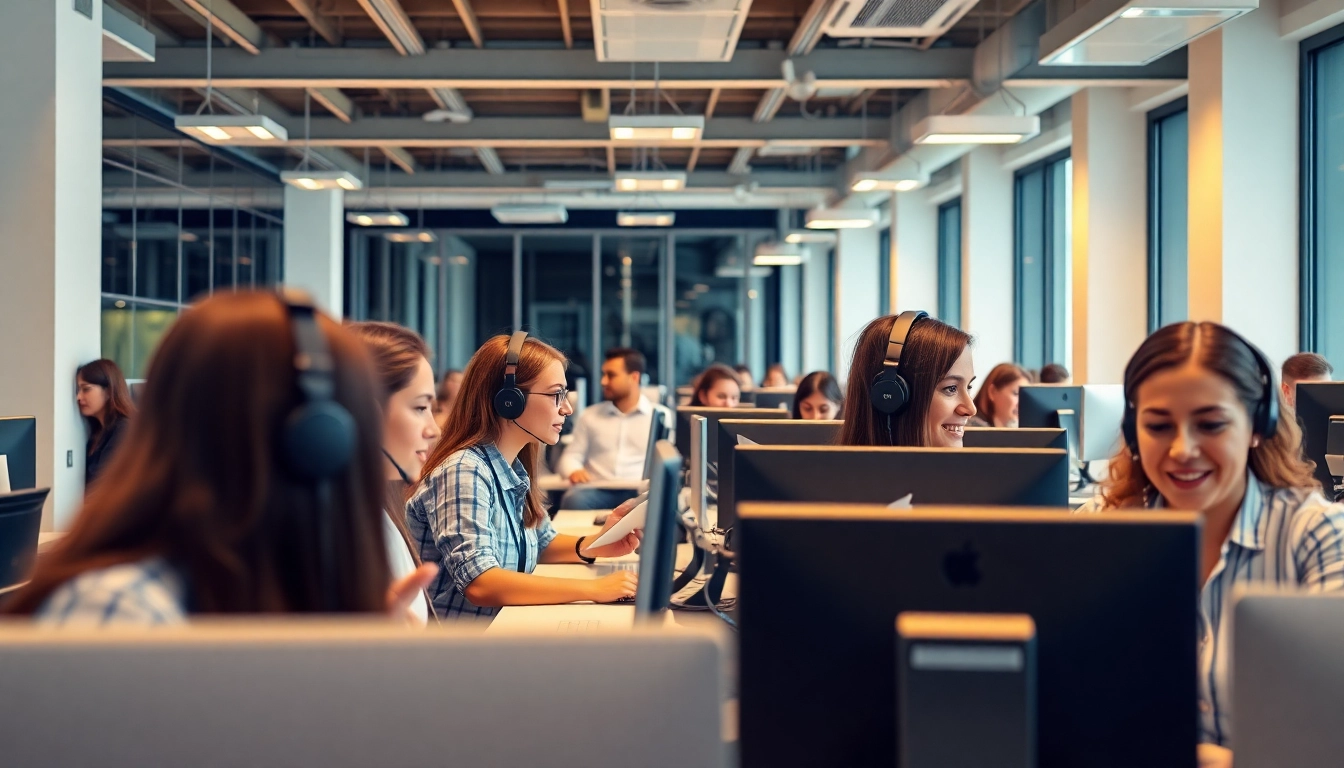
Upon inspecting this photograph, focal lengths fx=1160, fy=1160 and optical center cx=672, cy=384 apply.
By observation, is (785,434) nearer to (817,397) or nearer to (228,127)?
(817,397)

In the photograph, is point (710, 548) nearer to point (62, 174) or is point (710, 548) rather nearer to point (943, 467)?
point (943, 467)

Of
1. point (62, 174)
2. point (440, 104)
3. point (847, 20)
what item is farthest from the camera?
point (440, 104)

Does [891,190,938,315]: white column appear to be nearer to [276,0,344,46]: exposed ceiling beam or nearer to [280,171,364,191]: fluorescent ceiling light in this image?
[280,171,364,191]: fluorescent ceiling light

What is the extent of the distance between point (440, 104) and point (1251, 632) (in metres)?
8.92

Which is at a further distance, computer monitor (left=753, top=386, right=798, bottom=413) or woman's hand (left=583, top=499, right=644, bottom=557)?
computer monitor (left=753, top=386, right=798, bottom=413)

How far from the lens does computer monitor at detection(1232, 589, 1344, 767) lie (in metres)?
0.94

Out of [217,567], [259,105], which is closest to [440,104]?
[259,105]

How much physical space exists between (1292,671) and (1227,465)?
76 cm

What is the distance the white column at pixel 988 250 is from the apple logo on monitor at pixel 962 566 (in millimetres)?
9157

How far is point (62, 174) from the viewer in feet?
18.6

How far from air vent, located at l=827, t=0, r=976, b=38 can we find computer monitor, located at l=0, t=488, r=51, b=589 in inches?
148

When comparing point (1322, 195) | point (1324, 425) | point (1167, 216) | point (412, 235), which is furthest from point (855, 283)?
point (1324, 425)

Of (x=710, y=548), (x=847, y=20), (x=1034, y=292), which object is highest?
(x=847, y=20)

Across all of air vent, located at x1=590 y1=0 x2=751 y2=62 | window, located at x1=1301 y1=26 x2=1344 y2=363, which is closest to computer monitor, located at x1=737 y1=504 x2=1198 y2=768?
air vent, located at x1=590 y1=0 x2=751 y2=62
